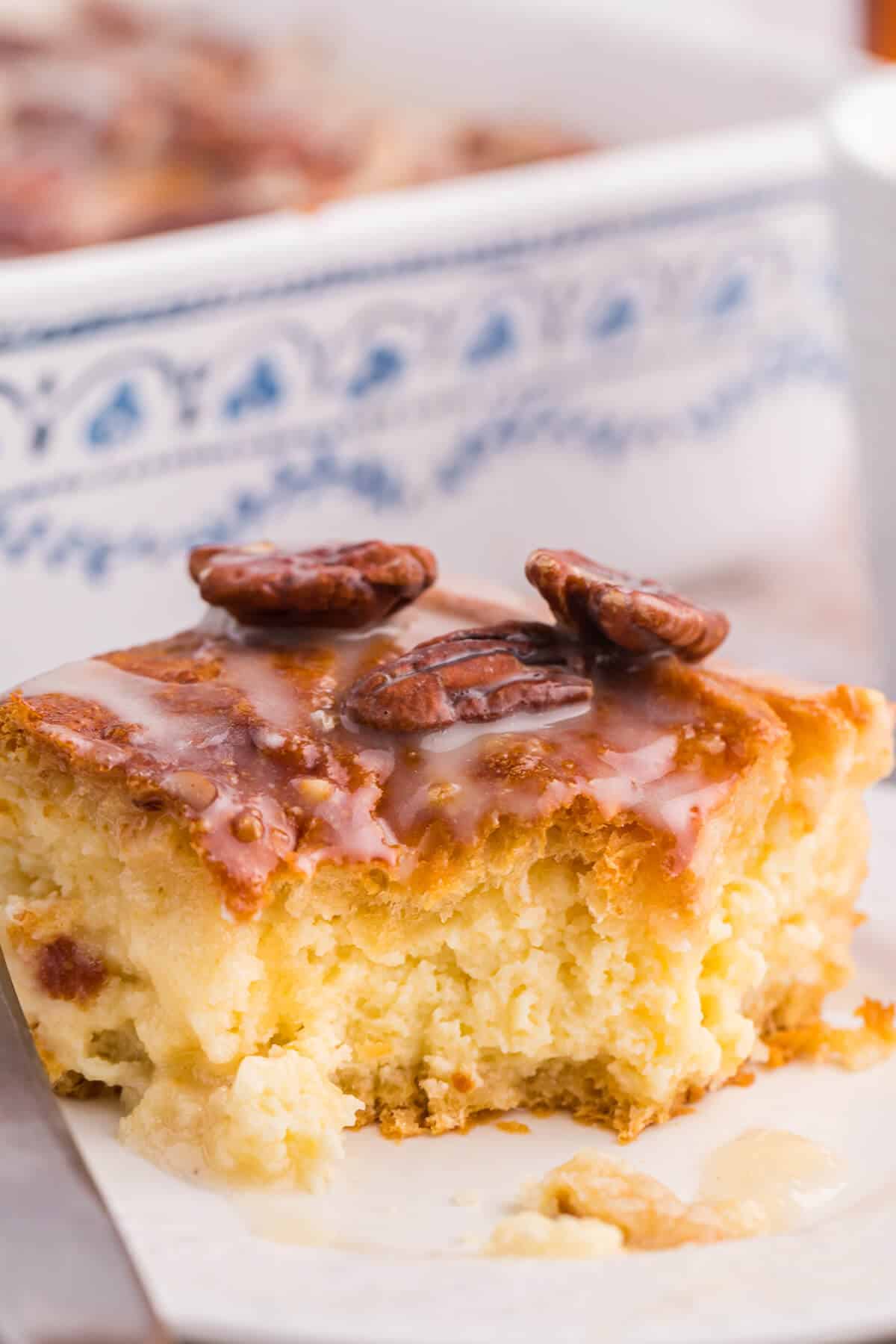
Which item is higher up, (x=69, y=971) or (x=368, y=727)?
(x=368, y=727)

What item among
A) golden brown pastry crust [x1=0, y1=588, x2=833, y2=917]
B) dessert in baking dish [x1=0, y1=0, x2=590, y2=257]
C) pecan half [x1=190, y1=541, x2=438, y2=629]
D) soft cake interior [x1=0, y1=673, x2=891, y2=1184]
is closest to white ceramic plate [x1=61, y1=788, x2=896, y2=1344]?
soft cake interior [x1=0, y1=673, x2=891, y2=1184]

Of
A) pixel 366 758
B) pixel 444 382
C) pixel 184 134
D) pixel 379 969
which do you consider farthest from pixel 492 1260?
pixel 184 134

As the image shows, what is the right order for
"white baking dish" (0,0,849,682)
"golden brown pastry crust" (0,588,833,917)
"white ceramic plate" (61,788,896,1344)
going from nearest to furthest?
1. "white ceramic plate" (61,788,896,1344)
2. "golden brown pastry crust" (0,588,833,917)
3. "white baking dish" (0,0,849,682)

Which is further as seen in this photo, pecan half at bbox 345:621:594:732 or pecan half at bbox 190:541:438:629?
pecan half at bbox 190:541:438:629

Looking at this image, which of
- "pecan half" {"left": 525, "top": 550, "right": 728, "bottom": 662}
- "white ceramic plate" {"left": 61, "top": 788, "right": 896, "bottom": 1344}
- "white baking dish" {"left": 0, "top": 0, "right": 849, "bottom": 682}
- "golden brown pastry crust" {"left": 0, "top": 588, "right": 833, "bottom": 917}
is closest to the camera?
"white ceramic plate" {"left": 61, "top": 788, "right": 896, "bottom": 1344}

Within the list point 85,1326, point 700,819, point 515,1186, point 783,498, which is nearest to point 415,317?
point 783,498

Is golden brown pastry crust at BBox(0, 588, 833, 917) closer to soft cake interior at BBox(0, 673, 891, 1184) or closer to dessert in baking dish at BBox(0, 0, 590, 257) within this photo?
soft cake interior at BBox(0, 673, 891, 1184)

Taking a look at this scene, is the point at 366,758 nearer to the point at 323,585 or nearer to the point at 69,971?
the point at 323,585
